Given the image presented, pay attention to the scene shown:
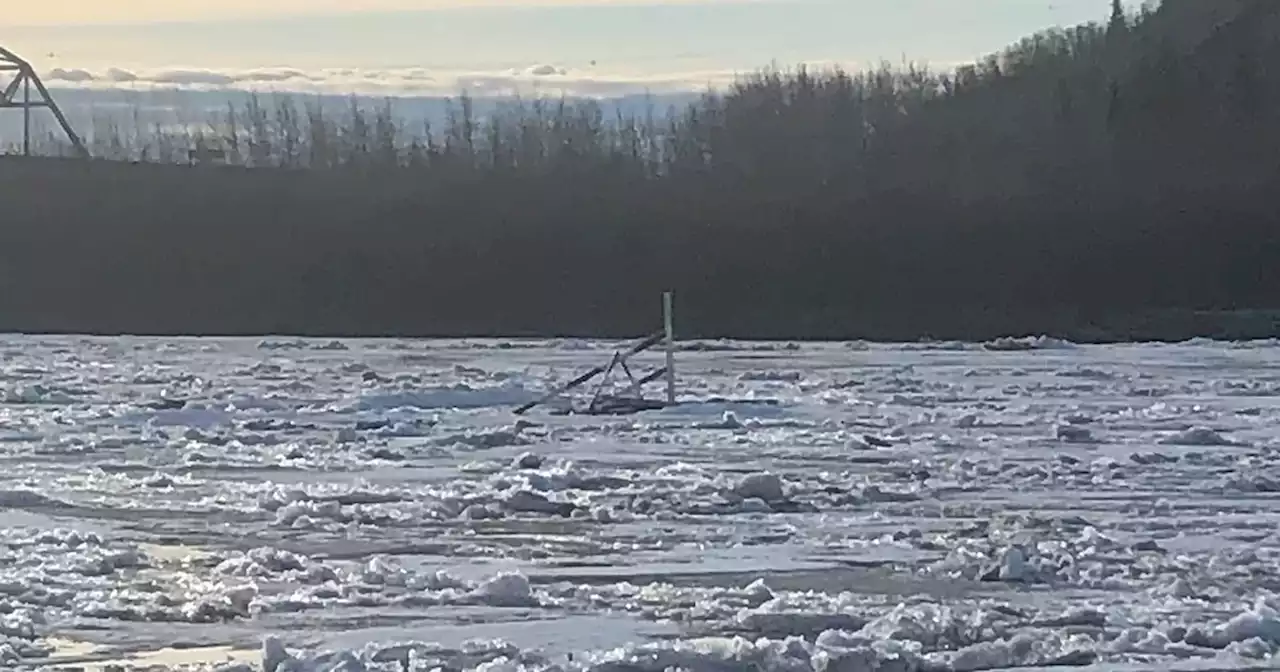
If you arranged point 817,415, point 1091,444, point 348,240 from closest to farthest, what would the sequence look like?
point 1091,444 < point 817,415 < point 348,240

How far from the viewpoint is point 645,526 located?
39.4ft

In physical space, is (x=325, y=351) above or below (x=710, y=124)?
below

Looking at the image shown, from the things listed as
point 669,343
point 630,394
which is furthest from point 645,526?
point 630,394

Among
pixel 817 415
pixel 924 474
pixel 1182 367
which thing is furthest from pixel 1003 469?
pixel 1182 367

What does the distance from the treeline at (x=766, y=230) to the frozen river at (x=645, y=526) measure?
17.6 m

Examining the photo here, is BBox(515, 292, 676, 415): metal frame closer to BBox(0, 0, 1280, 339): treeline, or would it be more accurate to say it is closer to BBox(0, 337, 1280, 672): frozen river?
BBox(0, 337, 1280, 672): frozen river

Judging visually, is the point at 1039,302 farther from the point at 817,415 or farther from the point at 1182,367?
the point at 817,415

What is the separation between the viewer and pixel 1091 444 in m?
16.1

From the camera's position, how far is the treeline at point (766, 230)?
40031mm

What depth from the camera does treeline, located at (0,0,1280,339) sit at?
131 ft

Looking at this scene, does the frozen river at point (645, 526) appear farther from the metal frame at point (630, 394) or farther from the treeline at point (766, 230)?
the treeline at point (766, 230)

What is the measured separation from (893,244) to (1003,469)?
2796 cm

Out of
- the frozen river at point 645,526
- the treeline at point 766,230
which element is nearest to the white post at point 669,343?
the frozen river at point 645,526

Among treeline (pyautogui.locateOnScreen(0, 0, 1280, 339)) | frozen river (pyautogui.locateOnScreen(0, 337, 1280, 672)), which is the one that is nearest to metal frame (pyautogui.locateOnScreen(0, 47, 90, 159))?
treeline (pyautogui.locateOnScreen(0, 0, 1280, 339))
